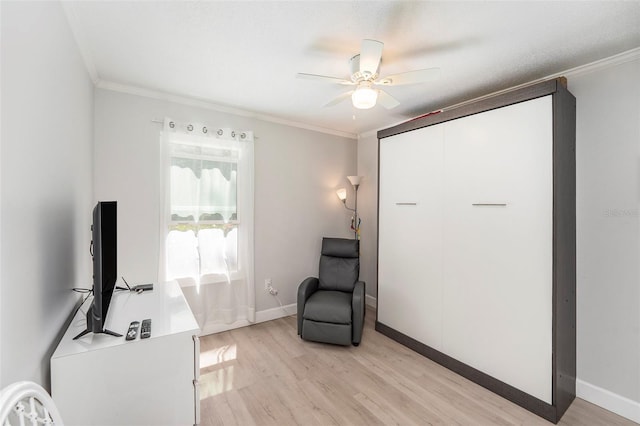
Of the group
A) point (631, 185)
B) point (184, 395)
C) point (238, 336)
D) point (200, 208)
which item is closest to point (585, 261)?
point (631, 185)

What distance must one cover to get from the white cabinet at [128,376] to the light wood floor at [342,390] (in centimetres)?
67

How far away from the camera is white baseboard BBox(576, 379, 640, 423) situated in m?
1.92

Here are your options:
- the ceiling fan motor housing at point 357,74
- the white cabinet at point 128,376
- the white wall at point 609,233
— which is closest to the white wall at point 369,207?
the ceiling fan motor housing at point 357,74

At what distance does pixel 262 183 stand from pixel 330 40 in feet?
6.29

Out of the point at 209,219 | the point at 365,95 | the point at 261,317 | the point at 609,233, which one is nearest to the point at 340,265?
the point at 261,317

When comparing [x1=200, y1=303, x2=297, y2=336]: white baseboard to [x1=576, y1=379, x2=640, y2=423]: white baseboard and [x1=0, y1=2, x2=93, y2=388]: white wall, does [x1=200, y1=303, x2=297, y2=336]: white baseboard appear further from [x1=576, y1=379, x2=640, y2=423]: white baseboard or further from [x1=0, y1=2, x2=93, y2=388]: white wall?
[x1=576, y1=379, x2=640, y2=423]: white baseboard

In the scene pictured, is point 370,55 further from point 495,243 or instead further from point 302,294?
point 302,294

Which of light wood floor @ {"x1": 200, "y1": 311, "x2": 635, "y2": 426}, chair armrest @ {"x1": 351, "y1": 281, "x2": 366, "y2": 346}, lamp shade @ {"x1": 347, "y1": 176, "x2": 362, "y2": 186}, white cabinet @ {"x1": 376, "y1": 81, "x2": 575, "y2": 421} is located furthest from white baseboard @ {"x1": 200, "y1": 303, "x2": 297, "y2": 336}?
lamp shade @ {"x1": 347, "y1": 176, "x2": 362, "y2": 186}

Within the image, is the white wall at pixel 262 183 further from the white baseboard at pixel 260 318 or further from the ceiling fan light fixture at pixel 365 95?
the ceiling fan light fixture at pixel 365 95

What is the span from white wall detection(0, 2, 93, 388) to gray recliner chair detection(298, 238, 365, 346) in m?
1.90

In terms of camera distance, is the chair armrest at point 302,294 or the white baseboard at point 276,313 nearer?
the chair armrest at point 302,294

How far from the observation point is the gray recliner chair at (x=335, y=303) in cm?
280

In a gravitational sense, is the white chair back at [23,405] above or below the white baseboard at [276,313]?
above

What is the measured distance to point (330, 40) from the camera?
1.88 m
